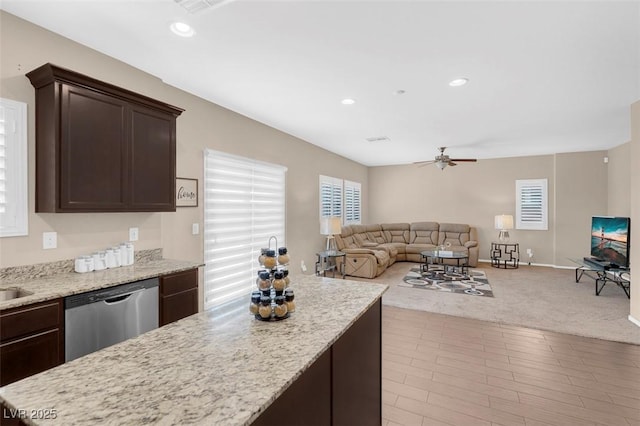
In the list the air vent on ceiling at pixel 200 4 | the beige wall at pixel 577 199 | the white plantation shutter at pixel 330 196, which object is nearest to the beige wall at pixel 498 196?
the beige wall at pixel 577 199

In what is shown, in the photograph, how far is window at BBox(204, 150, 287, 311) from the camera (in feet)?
12.2

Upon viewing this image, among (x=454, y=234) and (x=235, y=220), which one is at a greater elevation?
(x=235, y=220)

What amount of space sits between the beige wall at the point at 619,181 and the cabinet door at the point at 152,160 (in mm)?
7795

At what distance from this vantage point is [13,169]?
215 cm

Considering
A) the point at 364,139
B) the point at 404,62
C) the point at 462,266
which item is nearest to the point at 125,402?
the point at 404,62

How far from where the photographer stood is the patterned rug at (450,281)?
5211mm

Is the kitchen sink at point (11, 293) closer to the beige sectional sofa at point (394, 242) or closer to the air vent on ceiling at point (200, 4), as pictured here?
the air vent on ceiling at point (200, 4)

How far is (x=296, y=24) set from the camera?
86.8 inches

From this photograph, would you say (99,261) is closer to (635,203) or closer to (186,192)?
(186,192)

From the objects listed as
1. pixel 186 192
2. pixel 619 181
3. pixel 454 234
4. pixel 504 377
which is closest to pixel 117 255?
pixel 186 192

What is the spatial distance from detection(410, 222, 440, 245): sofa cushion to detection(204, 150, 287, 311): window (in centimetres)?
486

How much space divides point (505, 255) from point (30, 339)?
8.57 meters

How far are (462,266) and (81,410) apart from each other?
7.09 m

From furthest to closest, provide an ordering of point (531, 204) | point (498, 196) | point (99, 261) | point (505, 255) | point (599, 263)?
point (498, 196) < point (505, 255) < point (531, 204) < point (599, 263) < point (99, 261)
